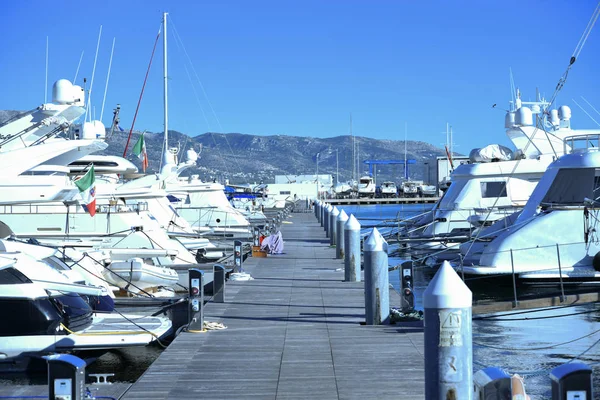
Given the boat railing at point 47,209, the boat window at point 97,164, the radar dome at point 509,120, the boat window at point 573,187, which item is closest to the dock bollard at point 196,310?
the boat window at point 573,187

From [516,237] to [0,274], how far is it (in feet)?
42.0

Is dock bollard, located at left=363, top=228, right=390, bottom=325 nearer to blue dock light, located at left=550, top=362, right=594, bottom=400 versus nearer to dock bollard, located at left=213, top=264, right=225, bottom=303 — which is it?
dock bollard, located at left=213, top=264, right=225, bottom=303

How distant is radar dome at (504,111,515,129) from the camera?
3556 centimetres

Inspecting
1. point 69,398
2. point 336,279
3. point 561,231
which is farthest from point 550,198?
point 69,398

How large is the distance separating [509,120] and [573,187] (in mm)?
14063

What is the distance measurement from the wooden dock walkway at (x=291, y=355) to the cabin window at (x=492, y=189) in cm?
1520

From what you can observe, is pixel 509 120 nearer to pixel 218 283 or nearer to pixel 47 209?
pixel 47 209

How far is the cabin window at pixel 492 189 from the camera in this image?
3127 centimetres

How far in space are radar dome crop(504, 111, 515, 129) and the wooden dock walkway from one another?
799 inches

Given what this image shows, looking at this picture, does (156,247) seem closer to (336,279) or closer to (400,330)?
(336,279)

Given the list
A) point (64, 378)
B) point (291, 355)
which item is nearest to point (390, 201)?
point (291, 355)

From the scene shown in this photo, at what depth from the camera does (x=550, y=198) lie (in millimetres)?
22469

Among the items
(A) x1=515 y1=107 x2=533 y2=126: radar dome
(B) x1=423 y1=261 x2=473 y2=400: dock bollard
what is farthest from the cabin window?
(B) x1=423 y1=261 x2=473 y2=400: dock bollard

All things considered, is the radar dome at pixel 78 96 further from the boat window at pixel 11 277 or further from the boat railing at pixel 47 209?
the boat window at pixel 11 277
